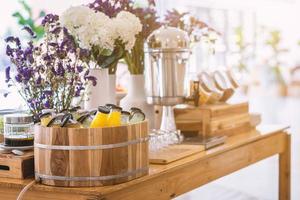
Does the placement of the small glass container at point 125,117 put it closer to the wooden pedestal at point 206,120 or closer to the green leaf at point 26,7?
the wooden pedestal at point 206,120

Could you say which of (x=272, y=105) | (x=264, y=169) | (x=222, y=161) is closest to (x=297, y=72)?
(x=272, y=105)

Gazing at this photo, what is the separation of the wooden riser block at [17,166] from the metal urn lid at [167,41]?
0.95 metres

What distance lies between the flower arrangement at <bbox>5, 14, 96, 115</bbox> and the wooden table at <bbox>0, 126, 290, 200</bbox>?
1.25ft

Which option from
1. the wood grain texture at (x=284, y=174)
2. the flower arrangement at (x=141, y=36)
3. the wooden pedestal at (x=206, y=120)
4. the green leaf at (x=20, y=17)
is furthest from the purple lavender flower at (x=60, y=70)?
the wood grain texture at (x=284, y=174)

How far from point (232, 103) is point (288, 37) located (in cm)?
858

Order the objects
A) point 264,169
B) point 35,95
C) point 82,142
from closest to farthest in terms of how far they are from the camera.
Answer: point 82,142 < point 35,95 < point 264,169

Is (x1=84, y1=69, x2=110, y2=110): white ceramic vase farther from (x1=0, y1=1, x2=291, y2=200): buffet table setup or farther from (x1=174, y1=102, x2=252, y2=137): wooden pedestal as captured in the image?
(x1=174, y1=102, x2=252, y2=137): wooden pedestal

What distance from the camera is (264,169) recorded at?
4.99 meters

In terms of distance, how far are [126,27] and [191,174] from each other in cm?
67

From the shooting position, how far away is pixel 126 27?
2.04 meters

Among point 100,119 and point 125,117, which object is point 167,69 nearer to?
point 125,117

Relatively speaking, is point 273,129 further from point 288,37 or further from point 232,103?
point 288,37

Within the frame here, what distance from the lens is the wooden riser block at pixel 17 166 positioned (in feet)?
5.57

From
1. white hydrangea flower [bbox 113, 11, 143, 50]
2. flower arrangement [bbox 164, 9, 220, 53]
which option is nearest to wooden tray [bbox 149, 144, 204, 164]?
white hydrangea flower [bbox 113, 11, 143, 50]
